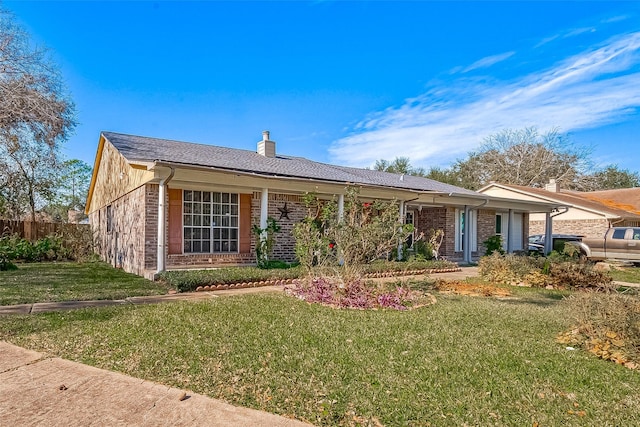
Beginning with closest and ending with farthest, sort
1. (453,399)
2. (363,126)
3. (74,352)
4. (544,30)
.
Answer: (453,399) → (74,352) → (544,30) → (363,126)

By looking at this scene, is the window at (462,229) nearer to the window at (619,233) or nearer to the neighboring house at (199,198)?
the neighboring house at (199,198)

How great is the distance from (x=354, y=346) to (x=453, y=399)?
4.78 feet

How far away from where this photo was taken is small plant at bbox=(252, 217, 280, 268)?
11.5 m

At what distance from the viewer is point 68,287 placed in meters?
8.45

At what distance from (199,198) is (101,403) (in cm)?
856

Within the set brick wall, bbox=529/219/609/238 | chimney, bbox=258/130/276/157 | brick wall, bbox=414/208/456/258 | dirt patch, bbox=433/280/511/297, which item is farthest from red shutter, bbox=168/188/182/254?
brick wall, bbox=529/219/609/238

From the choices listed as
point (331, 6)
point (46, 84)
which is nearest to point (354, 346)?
point (331, 6)

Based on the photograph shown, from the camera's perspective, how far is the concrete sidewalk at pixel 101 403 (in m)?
2.78

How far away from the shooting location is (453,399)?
3160 mm

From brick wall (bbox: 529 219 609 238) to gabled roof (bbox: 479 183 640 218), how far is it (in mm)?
843

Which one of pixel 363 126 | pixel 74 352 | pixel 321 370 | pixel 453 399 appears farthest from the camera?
pixel 363 126

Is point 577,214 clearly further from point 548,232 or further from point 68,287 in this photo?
point 68,287

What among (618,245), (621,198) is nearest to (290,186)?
(618,245)

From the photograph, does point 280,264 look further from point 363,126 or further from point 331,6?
point 363,126
